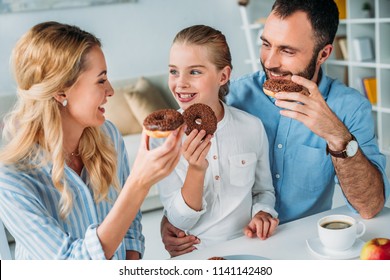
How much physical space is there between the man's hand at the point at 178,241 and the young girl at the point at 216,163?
0.8 inches

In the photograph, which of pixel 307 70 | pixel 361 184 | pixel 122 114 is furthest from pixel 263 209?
pixel 122 114

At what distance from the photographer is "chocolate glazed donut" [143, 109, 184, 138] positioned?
2.44 feet

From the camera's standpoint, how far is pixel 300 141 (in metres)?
1.11

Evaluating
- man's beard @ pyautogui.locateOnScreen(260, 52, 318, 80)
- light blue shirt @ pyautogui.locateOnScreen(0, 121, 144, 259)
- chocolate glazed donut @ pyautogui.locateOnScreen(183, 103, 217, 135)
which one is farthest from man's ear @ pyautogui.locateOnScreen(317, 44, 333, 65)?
light blue shirt @ pyautogui.locateOnScreen(0, 121, 144, 259)

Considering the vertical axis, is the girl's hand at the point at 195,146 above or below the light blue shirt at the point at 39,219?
above

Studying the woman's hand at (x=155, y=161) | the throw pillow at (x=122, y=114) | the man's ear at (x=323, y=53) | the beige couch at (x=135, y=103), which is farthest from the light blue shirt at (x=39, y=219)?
the throw pillow at (x=122, y=114)

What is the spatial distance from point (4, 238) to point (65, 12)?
26.7 inches

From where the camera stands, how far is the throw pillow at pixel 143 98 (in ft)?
5.11

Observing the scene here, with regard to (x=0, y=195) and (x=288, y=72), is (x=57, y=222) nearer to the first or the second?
(x=0, y=195)

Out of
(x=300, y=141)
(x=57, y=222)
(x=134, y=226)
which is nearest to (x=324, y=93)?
(x=300, y=141)

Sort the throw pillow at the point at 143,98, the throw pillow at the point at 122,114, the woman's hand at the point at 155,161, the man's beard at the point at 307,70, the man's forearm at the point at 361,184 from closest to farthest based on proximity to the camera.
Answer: the woman's hand at the point at 155,161 → the man's forearm at the point at 361,184 → the man's beard at the point at 307,70 → the throw pillow at the point at 143,98 → the throw pillow at the point at 122,114

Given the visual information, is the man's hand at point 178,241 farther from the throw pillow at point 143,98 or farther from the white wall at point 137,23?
the throw pillow at point 143,98

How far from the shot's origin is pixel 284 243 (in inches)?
33.4

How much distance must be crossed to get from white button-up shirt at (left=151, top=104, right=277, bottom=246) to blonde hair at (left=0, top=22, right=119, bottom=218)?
0.24 meters
